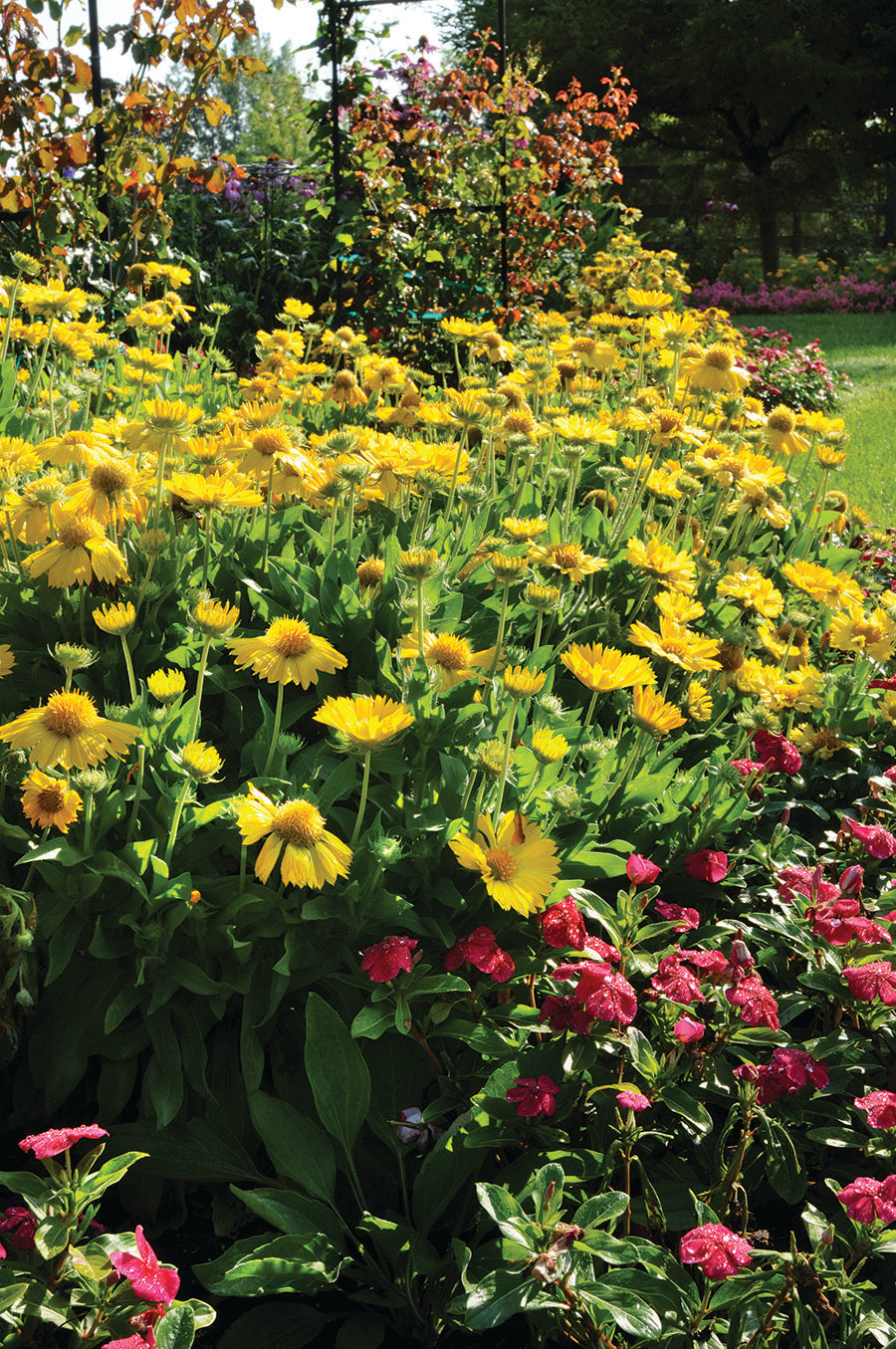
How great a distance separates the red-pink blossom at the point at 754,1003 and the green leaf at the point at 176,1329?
76 centimetres

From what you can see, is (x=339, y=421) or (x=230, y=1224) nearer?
(x=230, y=1224)

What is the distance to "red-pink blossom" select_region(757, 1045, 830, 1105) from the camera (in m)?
1.40

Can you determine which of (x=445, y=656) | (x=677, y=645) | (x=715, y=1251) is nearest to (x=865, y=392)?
(x=677, y=645)

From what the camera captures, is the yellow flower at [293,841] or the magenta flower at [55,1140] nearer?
the magenta flower at [55,1140]

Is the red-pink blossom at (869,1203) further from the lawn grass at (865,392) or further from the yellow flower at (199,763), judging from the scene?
the lawn grass at (865,392)

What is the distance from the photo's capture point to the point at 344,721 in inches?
53.4

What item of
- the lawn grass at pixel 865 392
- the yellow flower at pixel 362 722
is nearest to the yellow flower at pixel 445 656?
the yellow flower at pixel 362 722

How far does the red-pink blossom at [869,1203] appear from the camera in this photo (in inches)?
46.6

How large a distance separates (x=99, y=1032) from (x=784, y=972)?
105cm

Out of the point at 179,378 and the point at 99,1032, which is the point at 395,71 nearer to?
the point at 179,378

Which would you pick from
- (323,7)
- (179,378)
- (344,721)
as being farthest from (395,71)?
(344,721)

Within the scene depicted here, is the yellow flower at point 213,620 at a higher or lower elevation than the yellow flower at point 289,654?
higher

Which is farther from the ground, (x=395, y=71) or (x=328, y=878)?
(x=395, y=71)

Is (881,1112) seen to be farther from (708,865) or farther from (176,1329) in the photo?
A: (176,1329)
